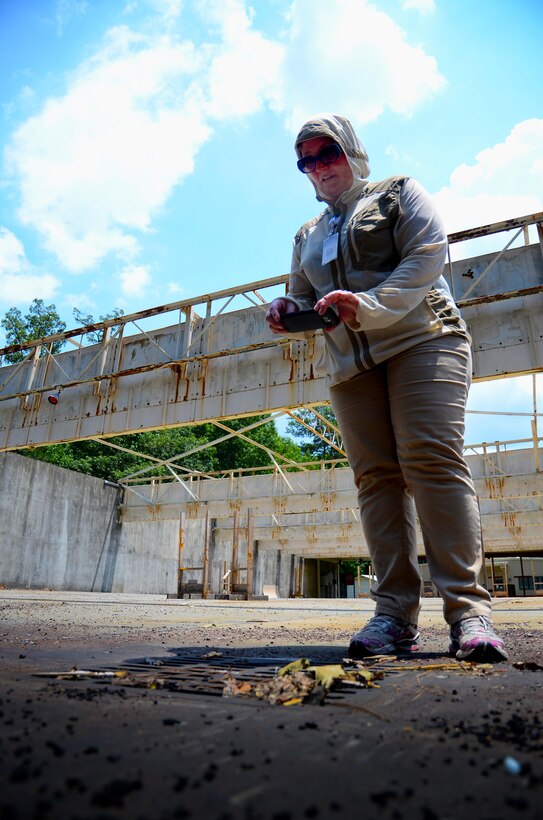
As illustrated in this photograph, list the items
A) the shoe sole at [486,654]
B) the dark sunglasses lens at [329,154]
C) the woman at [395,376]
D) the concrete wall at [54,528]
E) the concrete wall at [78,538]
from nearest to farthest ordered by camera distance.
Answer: the shoe sole at [486,654]
the woman at [395,376]
the dark sunglasses lens at [329,154]
the concrete wall at [54,528]
the concrete wall at [78,538]

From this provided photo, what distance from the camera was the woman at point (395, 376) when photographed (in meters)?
2.00

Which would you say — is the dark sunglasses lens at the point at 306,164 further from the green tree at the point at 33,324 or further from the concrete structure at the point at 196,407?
the green tree at the point at 33,324

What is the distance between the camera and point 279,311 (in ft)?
7.81

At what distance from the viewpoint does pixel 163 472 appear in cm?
3027

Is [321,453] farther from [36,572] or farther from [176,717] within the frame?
[176,717]

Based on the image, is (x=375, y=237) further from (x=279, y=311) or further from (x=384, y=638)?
(x=384, y=638)

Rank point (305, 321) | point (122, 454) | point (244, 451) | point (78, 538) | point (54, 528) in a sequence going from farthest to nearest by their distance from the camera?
point (244, 451)
point (122, 454)
point (78, 538)
point (54, 528)
point (305, 321)

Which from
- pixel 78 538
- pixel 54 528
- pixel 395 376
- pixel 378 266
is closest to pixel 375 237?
pixel 378 266

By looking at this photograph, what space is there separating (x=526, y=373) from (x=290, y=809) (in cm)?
796

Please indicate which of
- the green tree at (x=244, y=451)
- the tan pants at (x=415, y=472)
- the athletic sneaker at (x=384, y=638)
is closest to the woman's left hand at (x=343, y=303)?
the tan pants at (x=415, y=472)

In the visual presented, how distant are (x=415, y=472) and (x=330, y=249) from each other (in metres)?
0.93

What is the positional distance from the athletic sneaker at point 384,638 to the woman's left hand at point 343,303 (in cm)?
105

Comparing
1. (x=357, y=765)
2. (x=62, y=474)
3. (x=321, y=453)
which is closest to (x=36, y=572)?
(x=62, y=474)

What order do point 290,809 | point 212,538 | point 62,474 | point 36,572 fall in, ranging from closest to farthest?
point 290,809 → point 36,572 → point 62,474 → point 212,538
